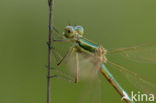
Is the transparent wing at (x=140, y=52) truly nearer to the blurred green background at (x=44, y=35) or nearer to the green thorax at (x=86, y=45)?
the green thorax at (x=86, y=45)

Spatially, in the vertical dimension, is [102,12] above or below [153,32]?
above

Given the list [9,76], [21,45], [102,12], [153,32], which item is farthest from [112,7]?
[9,76]

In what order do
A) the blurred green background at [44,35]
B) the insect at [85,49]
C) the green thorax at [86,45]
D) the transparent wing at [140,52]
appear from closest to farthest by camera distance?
the insect at [85,49], the green thorax at [86,45], the transparent wing at [140,52], the blurred green background at [44,35]

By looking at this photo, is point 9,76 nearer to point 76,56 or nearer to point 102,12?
point 76,56

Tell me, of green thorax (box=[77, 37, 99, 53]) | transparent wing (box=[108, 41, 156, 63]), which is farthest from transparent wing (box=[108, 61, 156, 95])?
green thorax (box=[77, 37, 99, 53])

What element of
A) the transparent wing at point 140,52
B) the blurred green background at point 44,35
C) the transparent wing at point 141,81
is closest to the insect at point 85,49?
the transparent wing at point 140,52

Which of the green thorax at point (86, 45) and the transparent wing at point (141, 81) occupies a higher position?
the green thorax at point (86, 45)

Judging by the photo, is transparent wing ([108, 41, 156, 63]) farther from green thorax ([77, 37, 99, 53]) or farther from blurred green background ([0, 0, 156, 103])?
blurred green background ([0, 0, 156, 103])
